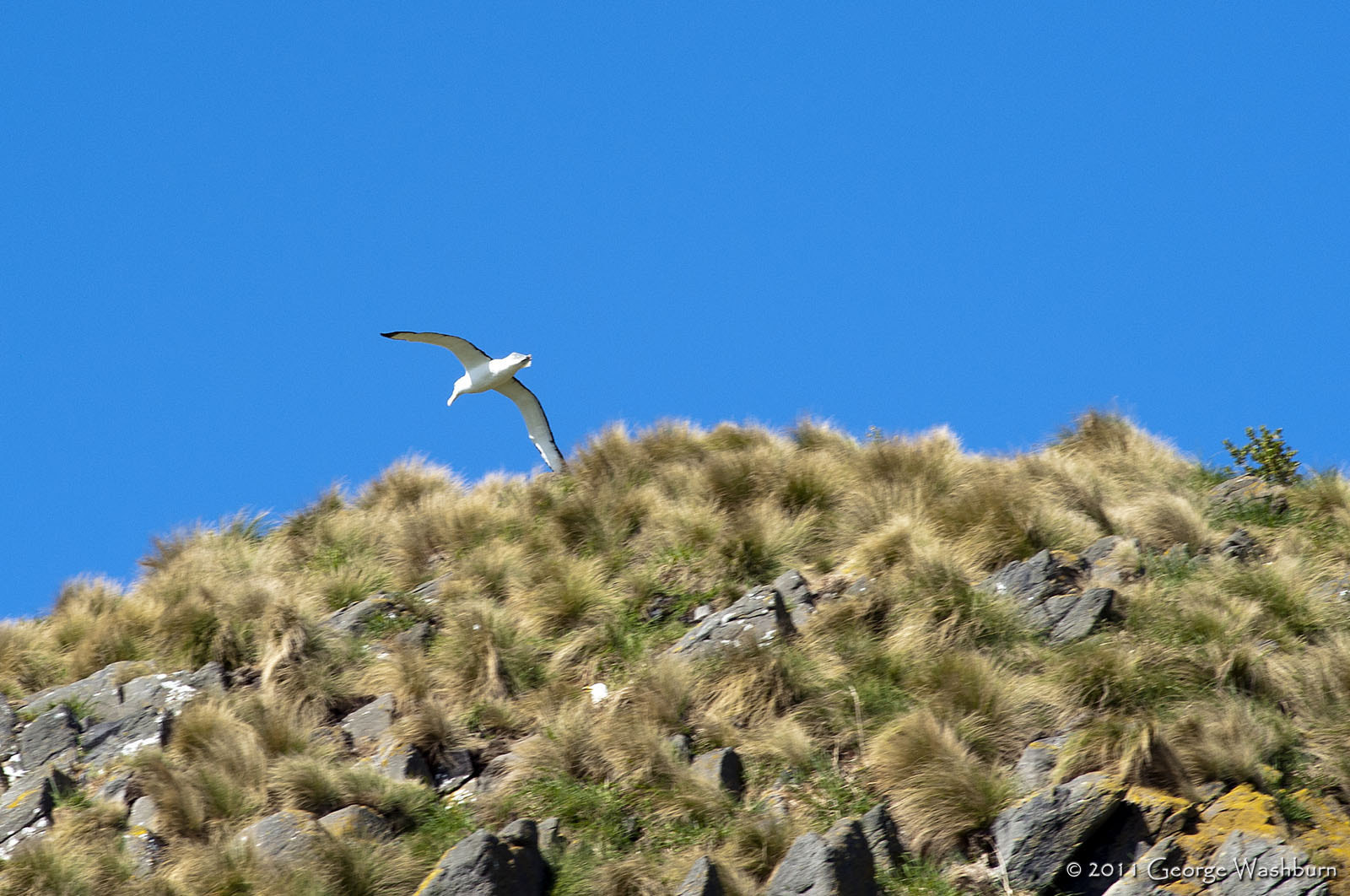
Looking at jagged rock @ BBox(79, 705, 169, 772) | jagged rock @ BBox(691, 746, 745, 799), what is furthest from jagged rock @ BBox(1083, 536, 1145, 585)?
jagged rock @ BBox(79, 705, 169, 772)

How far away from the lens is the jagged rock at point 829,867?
323 inches

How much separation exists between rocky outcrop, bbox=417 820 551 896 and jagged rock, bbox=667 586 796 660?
2643 millimetres

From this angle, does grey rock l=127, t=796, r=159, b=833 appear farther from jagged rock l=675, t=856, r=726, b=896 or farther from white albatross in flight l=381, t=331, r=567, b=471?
white albatross in flight l=381, t=331, r=567, b=471

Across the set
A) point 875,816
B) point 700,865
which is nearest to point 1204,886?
point 875,816

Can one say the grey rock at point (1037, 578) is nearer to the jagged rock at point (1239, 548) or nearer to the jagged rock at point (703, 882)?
the jagged rock at point (1239, 548)

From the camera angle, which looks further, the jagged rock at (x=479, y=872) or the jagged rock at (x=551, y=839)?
the jagged rock at (x=551, y=839)

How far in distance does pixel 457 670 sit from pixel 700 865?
151 inches

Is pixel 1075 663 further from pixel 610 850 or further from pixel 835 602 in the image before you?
pixel 610 850

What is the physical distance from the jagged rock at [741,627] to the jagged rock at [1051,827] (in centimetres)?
295

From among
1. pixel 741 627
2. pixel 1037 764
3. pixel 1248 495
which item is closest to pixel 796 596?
pixel 741 627

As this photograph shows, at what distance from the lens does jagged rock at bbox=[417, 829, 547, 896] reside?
8602mm

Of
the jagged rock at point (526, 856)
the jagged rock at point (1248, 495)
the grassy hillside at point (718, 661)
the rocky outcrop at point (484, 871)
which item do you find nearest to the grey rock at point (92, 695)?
the grassy hillside at point (718, 661)

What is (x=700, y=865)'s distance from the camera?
8.52 metres

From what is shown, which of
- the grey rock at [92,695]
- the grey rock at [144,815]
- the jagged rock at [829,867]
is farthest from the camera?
the grey rock at [92,695]
